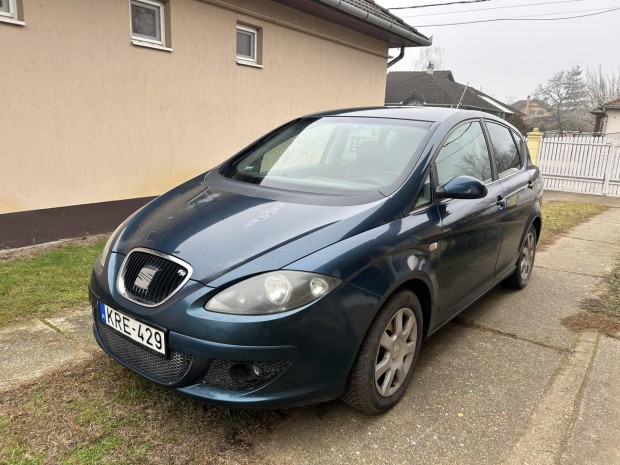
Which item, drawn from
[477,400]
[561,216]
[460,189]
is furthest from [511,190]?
[561,216]

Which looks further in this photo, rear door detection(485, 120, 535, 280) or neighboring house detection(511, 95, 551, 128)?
neighboring house detection(511, 95, 551, 128)

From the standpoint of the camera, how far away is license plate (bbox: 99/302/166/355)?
2.13 metres

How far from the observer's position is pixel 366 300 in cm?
222

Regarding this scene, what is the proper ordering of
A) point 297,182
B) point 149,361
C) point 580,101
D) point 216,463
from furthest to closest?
point 580,101 < point 297,182 < point 149,361 < point 216,463

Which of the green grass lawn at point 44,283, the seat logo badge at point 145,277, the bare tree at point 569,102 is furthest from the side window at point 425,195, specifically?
the bare tree at point 569,102

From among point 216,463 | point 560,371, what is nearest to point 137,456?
point 216,463

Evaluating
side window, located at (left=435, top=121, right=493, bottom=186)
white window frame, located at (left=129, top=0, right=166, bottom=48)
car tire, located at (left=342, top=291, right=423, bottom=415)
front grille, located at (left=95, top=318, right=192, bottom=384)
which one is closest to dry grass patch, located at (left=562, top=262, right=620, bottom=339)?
side window, located at (left=435, top=121, right=493, bottom=186)

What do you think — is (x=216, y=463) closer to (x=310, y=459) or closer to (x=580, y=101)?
(x=310, y=459)

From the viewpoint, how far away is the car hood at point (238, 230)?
2127mm

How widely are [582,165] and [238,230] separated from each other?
42.0ft

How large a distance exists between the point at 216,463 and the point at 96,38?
4.98 metres

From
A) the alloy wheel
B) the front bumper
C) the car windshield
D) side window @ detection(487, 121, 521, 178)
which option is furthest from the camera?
side window @ detection(487, 121, 521, 178)

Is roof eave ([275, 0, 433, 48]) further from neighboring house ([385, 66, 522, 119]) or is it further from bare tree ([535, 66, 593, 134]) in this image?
bare tree ([535, 66, 593, 134])

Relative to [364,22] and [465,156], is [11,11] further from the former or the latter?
[364,22]
